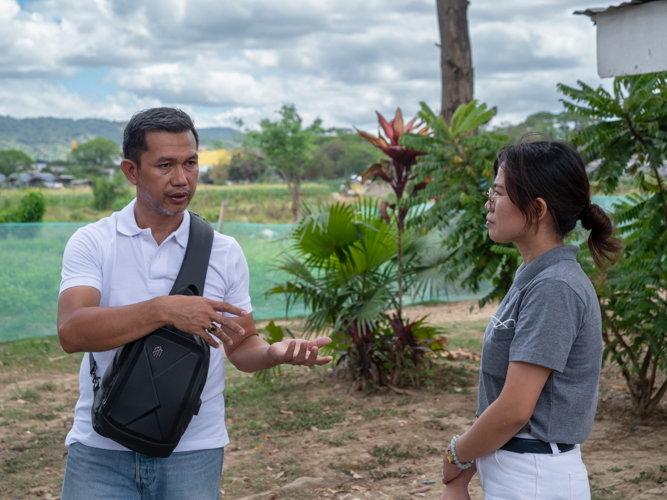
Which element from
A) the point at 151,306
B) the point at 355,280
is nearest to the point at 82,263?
the point at 151,306

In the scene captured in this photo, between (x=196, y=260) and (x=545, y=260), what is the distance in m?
1.09

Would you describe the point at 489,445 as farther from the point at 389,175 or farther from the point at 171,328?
the point at 389,175

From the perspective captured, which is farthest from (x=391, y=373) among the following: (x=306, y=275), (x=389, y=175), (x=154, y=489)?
(x=154, y=489)

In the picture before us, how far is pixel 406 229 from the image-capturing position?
6047 millimetres

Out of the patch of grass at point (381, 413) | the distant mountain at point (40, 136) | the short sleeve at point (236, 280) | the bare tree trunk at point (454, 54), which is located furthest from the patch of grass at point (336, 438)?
the distant mountain at point (40, 136)

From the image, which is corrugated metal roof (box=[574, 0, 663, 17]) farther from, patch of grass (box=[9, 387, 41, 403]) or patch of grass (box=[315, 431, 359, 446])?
patch of grass (box=[9, 387, 41, 403])

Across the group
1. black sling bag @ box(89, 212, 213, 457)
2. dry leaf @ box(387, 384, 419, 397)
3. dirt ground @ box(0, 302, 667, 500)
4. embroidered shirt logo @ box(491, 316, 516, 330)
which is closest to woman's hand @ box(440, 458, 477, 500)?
embroidered shirt logo @ box(491, 316, 516, 330)

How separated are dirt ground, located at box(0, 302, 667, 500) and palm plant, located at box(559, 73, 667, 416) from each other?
2.48ft

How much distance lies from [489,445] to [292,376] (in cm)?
578

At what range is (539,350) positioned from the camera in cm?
160

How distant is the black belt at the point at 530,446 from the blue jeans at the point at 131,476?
96 centimetres

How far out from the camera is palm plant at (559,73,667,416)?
4129 millimetres

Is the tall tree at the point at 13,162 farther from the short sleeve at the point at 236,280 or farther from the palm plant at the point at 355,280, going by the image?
the short sleeve at the point at 236,280

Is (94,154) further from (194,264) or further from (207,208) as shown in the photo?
(194,264)
